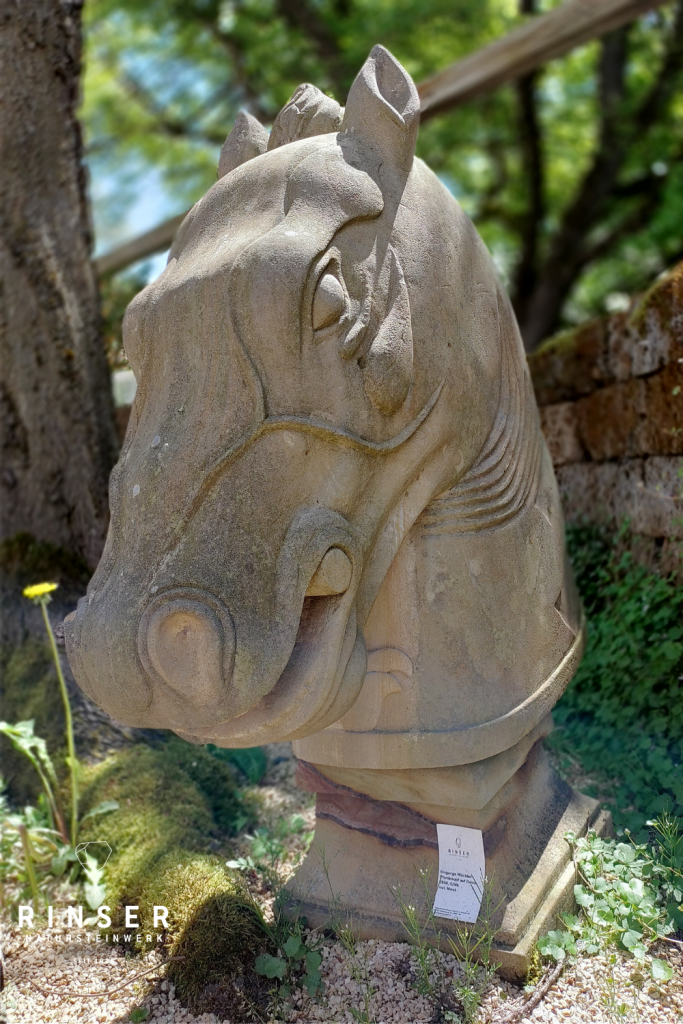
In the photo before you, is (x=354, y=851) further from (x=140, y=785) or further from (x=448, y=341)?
(x=448, y=341)

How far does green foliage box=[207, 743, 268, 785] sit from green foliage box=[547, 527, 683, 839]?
3.44 feet

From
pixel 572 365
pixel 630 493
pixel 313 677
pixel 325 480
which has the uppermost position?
pixel 325 480

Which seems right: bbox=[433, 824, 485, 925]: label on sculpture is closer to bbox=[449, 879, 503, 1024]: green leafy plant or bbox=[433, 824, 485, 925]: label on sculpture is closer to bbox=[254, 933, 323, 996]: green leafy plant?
bbox=[449, 879, 503, 1024]: green leafy plant

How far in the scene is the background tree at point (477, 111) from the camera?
25.1 feet

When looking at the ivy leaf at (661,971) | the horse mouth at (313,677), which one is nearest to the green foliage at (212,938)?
the horse mouth at (313,677)

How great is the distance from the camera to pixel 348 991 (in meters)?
1.85

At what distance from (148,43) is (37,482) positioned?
696 cm

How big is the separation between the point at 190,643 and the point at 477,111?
27.7 feet

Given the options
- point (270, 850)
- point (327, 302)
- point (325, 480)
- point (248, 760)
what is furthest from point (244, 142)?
point (248, 760)

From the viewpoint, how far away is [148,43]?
8.50 meters

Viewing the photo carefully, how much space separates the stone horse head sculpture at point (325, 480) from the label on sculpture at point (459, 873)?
0.24 m

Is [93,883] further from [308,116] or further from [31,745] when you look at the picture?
[308,116]

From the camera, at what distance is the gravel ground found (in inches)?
68.5

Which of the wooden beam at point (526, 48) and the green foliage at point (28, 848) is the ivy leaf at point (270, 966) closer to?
the green foliage at point (28, 848)
